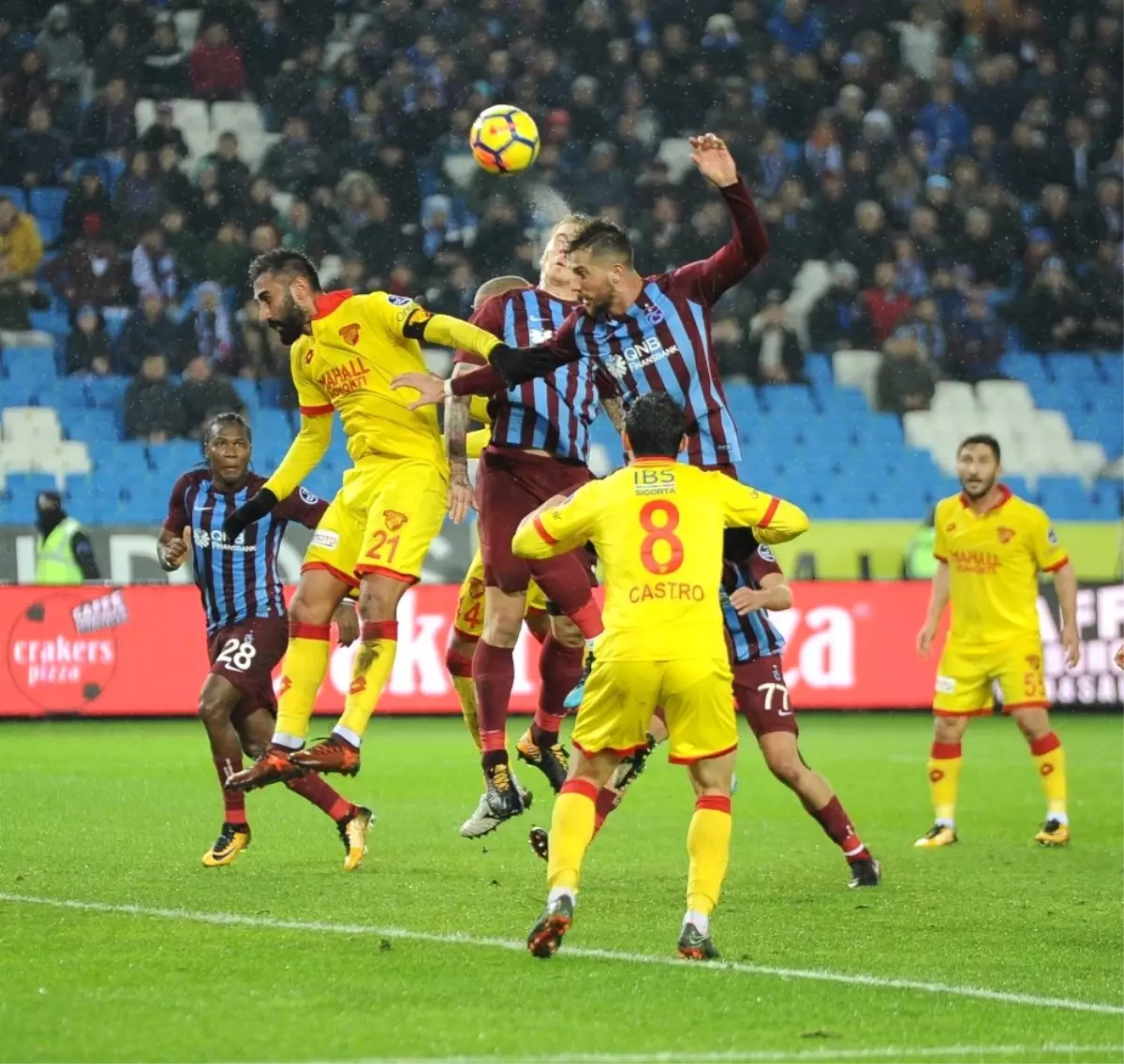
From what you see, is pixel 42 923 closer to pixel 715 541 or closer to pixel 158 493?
pixel 715 541

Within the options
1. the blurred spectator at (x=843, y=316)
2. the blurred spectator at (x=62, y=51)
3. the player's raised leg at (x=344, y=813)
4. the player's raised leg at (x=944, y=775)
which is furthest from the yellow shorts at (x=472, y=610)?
the blurred spectator at (x=62, y=51)

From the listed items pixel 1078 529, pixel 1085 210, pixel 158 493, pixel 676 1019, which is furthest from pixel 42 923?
pixel 1085 210

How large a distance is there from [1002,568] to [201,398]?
11179mm

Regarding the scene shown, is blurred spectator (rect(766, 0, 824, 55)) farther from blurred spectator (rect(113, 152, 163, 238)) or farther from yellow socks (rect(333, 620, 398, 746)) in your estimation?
yellow socks (rect(333, 620, 398, 746))

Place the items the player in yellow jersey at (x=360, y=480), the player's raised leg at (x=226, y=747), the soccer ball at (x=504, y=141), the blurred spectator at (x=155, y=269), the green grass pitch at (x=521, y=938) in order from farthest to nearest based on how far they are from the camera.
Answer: the blurred spectator at (x=155, y=269), the soccer ball at (x=504, y=141), the player's raised leg at (x=226, y=747), the player in yellow jersey at (x=360, y=480), the green grass pitch at (x=521, y=938)

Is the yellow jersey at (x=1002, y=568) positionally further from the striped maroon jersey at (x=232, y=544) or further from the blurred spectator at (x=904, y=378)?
the blurred spectator at (x=904, y=378)

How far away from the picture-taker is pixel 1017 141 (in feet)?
78.7

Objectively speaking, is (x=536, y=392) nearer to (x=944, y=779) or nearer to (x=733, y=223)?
(x=733, y=223)

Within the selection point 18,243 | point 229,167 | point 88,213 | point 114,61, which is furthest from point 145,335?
point 114,61

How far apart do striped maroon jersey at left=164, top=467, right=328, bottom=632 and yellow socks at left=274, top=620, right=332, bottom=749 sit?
0.75m

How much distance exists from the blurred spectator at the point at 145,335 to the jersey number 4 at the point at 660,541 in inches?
595

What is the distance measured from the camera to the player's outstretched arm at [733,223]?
7109mm

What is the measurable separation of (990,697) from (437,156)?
13.4m

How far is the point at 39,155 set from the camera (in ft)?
72.6
